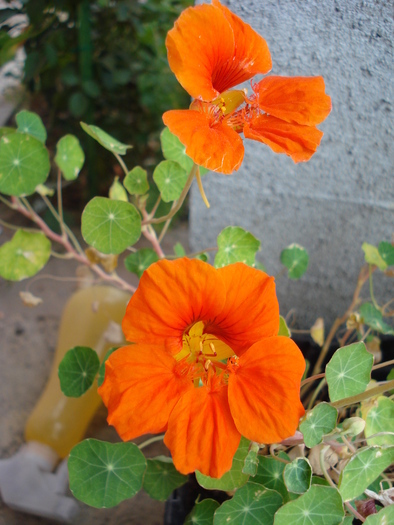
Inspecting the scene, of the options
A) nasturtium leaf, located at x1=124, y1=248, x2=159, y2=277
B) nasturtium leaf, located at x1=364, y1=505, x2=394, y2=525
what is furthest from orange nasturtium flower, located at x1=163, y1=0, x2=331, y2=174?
nasturtium leaf, located at x1=364, y1=505, x2=394, y2=525

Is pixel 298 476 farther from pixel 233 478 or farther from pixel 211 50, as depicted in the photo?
pixel 211 50

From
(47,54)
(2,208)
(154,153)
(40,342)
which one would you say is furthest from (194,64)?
(2,208)

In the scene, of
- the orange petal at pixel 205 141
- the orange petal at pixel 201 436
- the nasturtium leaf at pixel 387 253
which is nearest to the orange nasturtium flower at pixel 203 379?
the orange petal at pixel 201 436

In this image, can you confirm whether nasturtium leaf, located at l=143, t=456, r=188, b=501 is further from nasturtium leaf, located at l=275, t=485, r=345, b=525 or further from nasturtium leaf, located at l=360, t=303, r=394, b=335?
nasturtium leaf, located at l=360, t=303, r=394, b=335

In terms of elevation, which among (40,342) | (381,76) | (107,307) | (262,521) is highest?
(381,76)

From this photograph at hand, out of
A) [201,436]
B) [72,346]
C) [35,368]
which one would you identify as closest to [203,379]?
[201,436]

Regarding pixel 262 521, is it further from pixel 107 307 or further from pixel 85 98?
pixel 85 98

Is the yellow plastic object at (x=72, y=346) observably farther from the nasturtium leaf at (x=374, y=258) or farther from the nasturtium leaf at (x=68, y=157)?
the nasturtium leaf at (x=374, y=258)
